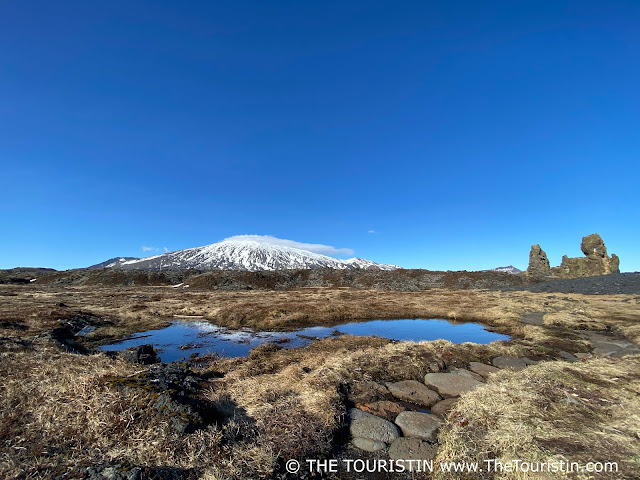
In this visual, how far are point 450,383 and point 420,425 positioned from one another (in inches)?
150

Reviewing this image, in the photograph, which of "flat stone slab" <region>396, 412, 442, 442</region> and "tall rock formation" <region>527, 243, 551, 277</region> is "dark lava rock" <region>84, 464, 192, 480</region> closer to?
"flat stone slab" <region>396, 412, 442, 442</region>

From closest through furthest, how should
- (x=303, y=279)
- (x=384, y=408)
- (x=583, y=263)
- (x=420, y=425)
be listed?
(x=420, y=425) → (x=384, y=408) → (x=583, y=263) → (x=303, y=279)

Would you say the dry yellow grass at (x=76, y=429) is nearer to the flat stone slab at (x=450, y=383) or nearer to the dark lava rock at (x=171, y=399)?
the dark lava rock at (x=171, y=399)

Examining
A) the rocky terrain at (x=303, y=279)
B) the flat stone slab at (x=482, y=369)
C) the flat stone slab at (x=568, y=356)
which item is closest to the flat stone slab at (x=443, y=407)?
the flat stone slab at (x=482, y=369)

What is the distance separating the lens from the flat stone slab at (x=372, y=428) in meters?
7.88

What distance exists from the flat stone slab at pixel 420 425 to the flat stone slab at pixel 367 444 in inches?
39.4

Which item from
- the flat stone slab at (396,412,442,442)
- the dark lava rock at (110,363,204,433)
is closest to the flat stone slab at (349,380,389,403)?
the flat stone slab at (396,412,442,442)

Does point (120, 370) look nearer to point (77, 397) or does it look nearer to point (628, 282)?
point (77, 397)

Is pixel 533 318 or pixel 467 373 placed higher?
pixel 467 373

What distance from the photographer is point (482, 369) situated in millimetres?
13273

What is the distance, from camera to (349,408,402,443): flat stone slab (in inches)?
310

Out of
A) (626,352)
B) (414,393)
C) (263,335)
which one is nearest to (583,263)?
(626,352)

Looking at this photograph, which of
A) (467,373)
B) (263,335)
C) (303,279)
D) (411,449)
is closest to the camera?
(411,449)

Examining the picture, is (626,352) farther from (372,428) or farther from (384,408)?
(372,428)
